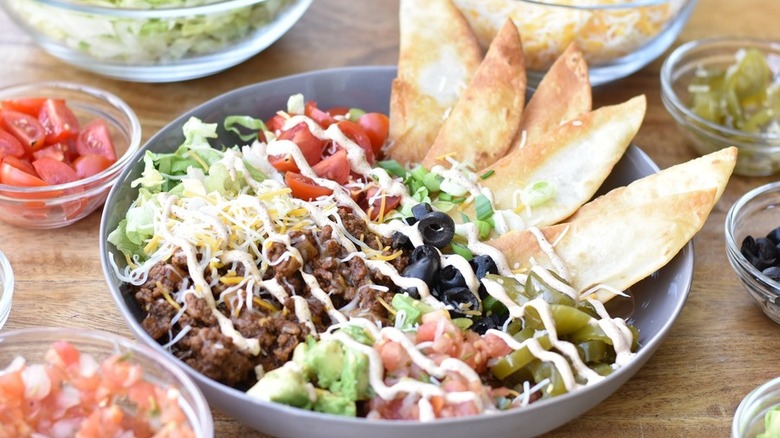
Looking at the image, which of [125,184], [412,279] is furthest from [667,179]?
[125,184]

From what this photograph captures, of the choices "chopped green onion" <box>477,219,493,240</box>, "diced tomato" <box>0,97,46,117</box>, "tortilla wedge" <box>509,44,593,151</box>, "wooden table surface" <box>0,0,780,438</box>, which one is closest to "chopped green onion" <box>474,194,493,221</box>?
"chopped green onion" <box>477,219,493,240</box>

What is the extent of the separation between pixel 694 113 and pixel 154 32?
2.43m

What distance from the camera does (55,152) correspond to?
3436 millimetres

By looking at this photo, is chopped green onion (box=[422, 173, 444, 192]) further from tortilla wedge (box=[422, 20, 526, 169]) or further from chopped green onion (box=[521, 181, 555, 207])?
chopped green onion (box=[521, 181, 555, 207])

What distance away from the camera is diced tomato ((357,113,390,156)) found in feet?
11.5

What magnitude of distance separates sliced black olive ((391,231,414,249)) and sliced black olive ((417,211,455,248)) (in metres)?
0.05

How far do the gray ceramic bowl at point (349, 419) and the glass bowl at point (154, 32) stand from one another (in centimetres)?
45

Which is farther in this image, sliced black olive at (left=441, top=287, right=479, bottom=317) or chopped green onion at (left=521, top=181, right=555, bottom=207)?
chopped green onion at (left=521, top=181, right=555, bottom=207)

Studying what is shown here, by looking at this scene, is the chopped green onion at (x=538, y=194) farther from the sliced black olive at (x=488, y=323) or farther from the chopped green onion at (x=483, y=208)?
the sliced black olive at (x=488, y=323)

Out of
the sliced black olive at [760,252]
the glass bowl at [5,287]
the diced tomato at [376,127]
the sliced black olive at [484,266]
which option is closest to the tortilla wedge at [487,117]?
the diced tomato at [376,127]

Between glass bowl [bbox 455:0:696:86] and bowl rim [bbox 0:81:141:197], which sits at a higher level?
glass bowl [bbox 455:0:696:86]

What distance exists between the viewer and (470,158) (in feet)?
11.1

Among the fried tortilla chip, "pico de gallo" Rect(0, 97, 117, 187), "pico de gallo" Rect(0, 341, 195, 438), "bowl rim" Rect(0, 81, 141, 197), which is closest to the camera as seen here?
"pico de gallo" Rect(0, 341, 195, 438)

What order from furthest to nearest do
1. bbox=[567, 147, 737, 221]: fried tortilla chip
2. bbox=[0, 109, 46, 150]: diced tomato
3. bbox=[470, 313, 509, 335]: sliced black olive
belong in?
bbox=[0, 109, 46, 150]: diced tomato < bbox=[567, 147, 737, 221]: fried tortilla chip < bbox=[470, 313, 509, 335]: sliced black olive
